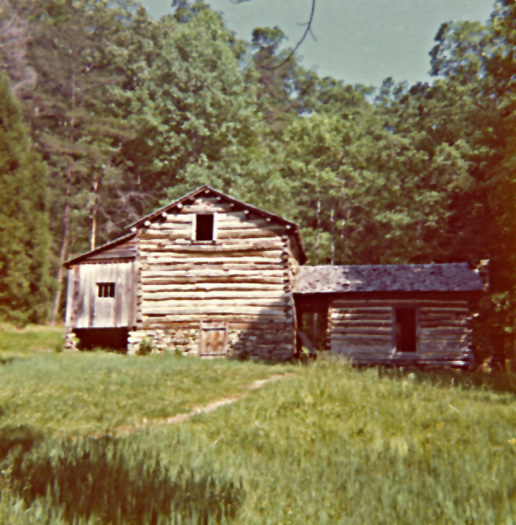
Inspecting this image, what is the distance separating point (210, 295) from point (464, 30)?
95.9 ft

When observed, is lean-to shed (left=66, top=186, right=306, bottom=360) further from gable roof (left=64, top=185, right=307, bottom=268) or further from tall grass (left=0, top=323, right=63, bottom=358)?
tall grass (left=0, top=323, right=63, bottom=358)

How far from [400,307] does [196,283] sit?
9409mm

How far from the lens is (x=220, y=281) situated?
931 inches

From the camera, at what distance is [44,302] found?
33031 mm

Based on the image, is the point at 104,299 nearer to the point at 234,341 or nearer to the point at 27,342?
the point at 27,342

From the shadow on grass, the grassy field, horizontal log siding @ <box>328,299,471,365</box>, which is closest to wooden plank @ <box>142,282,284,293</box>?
horizontal log siding @ <box>328,299,471,365</box>

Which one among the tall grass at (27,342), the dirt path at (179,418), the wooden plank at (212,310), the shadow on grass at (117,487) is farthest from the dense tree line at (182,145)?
the shadow on grass at (117,487)

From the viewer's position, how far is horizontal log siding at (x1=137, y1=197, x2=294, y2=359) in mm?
23172

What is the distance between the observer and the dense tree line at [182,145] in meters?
33.5

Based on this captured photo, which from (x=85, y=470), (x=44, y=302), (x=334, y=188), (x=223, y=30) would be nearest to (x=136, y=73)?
(x=223, y=30)

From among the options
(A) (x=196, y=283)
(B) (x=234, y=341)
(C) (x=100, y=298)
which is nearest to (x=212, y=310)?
(A) (x=196, y=283)

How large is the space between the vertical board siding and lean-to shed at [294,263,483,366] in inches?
313

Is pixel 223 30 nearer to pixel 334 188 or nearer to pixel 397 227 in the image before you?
pixel 334 188

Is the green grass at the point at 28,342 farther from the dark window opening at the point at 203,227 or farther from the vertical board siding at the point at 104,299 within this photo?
the dark window opening at the point at 203,227
